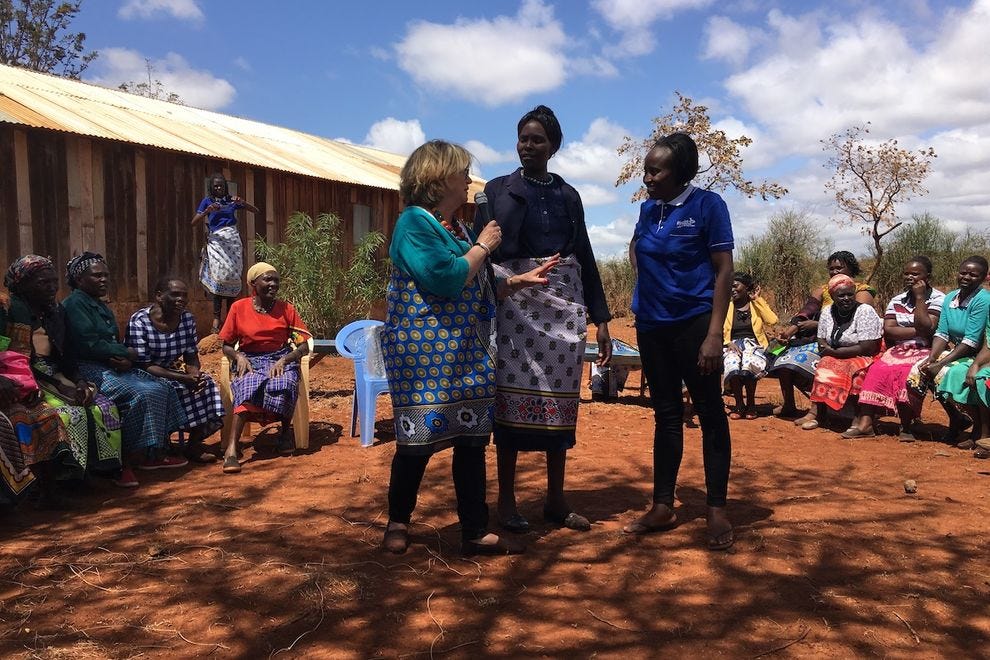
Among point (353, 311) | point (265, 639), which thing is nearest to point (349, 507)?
point (265, 639)

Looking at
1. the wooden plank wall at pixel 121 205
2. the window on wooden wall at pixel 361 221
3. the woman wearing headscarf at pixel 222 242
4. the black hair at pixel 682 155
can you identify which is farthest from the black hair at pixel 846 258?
the window on wooden wall at pixel 361 221

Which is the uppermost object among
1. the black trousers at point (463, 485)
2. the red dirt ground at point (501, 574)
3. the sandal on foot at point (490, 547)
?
the black trousers at point (463, 485)

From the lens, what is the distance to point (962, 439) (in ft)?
19.3

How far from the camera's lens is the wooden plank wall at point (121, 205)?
874cm

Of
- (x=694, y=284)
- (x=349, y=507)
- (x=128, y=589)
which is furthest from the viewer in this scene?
(x=349, y=507)

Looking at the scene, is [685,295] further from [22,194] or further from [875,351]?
[22,194]

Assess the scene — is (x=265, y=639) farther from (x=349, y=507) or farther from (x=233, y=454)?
(x=233, y=454)

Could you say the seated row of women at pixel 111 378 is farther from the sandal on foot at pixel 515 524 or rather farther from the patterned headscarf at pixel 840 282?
the patterned headscarf at pixel 840 282

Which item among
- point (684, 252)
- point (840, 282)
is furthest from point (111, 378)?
point (840, 282)

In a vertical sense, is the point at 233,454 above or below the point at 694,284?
below

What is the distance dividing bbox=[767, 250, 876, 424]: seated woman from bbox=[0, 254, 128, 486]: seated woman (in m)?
5.55

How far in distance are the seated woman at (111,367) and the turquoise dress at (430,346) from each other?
94.8 inches

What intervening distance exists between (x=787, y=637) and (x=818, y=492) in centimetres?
207

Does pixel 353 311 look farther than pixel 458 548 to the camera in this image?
Yes
